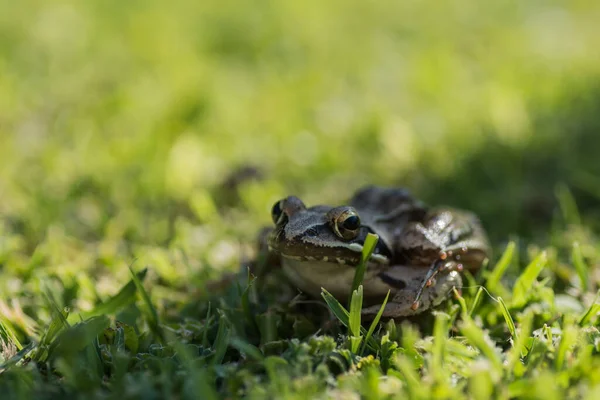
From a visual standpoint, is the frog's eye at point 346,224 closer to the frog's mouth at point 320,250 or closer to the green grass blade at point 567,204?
the frog's mouth at point 320,250

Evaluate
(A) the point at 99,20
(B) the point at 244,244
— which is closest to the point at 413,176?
(B) the point at 244,244

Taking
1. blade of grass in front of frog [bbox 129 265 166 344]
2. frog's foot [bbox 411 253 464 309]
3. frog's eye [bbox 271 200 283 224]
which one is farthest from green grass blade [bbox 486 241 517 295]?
blade of grass in front of frog [bbox 129 265 166 344]

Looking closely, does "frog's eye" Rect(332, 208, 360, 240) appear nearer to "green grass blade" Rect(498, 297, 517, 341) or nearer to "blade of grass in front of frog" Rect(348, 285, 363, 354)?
"blade of grass in front of frog" Rect(348, 285, 363, 354)

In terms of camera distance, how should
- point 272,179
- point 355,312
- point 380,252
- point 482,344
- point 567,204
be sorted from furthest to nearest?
point 272,179, point 567,204, point 380,252, point 355,312, point 482,344

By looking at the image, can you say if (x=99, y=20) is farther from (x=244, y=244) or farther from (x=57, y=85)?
(x=244, y=244)

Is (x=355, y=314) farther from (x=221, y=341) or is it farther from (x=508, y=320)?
(x=508, y=320)

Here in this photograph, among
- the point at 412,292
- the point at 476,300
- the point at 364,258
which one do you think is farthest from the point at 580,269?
the point at 364,258

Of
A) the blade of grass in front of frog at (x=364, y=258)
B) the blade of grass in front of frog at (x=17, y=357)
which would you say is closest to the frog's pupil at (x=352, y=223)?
the blade of grass in front of frog at (x=364, y=258)
